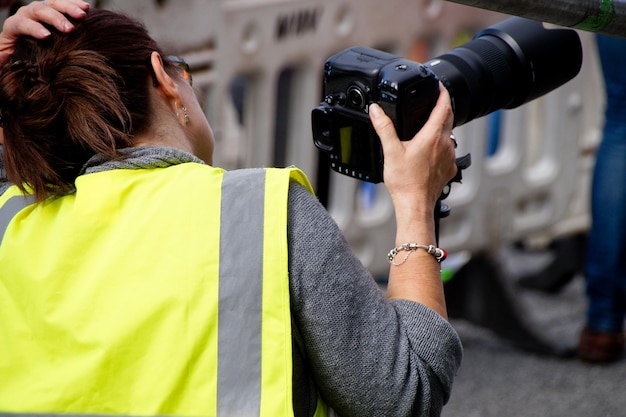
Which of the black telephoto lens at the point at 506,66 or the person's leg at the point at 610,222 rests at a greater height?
the black telephoto lens at the point at 506,66

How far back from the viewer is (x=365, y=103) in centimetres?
170

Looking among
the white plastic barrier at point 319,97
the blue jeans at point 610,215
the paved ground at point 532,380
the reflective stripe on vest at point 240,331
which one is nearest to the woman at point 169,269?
the reflective stripe on vest at point 240,331

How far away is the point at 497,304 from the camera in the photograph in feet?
12.5

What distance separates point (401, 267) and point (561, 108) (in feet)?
8.77

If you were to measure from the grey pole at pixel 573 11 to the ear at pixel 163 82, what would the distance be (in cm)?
48

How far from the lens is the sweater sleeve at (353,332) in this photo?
153 cm

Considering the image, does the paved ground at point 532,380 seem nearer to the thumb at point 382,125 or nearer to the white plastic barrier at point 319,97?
the white plastic barrier at point 319,97

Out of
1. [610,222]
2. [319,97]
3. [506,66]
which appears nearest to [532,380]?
[610,222]

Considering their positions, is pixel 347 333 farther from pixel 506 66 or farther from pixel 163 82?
pixel 506 66

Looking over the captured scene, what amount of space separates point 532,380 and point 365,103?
2.04 metres

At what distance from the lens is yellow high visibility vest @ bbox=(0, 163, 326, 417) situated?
4.95ft

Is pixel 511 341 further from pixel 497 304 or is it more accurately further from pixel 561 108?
pixel 561 108

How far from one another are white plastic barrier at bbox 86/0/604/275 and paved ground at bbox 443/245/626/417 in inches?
13.0

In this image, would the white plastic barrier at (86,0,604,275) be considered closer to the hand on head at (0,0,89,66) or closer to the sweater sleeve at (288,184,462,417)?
the hand on head at (0,0,89,66)
